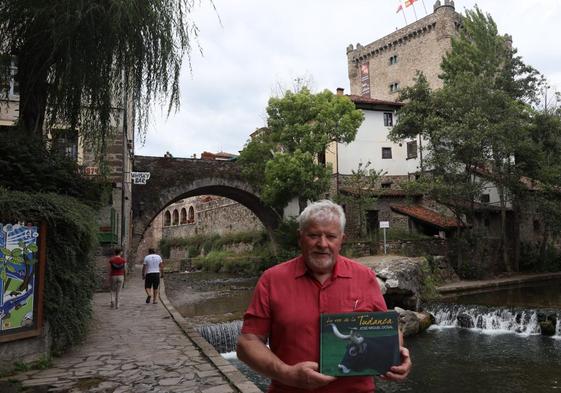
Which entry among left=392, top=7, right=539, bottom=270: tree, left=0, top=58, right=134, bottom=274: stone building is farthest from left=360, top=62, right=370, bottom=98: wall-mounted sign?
left=0, top=58, right=134, bottom=274: stone building

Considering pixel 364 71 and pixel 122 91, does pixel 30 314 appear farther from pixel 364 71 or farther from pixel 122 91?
pixel 364 71

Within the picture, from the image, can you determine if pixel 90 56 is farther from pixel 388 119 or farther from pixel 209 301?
pixel 388 119

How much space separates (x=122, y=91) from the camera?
7.31m

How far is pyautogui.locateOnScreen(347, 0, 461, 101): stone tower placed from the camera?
135 ft

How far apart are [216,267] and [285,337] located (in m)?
32.6

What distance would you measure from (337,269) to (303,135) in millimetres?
20512

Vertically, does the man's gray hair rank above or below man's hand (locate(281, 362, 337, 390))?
above

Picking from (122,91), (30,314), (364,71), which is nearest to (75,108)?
(122,91)

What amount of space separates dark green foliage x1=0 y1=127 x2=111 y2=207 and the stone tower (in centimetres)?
3742

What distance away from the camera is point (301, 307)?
6.89ft

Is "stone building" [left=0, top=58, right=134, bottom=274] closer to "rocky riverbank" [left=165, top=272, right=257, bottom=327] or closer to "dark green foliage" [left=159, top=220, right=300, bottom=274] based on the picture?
"rocky riverbank" [left=165, top=272, right=257, bottom=327]

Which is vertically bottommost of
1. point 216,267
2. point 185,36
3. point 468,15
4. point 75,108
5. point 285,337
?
point 216,267

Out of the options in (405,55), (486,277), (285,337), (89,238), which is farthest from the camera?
(405,55)

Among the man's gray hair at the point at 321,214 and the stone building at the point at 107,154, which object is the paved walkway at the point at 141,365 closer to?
the stone building at the point at 107,154
